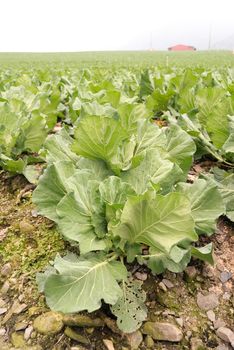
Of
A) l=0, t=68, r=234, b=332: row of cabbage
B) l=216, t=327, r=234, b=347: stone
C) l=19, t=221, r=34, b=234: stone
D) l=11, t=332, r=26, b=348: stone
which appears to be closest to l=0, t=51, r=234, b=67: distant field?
l=0, t=68, r=234, b=332: row of cabbage

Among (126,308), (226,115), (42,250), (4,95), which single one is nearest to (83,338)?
(126,308)

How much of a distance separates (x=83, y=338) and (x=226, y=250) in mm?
889

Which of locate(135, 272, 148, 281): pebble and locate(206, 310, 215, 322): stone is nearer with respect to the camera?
locate(206, 310, 215, 322): stone

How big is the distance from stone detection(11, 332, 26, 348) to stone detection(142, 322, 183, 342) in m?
0.50

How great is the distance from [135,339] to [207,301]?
1.26ft

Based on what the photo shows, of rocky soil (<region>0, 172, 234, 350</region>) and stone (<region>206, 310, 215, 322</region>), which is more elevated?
rocky soil (<region>0, 172, 234, 350</region>)

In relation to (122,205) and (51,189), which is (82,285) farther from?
(51,189)

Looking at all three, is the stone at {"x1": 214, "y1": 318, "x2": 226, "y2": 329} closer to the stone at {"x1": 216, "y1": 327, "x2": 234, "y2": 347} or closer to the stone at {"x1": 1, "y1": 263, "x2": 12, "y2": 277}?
the stone at {"x1": 216, "y1": 327, "x2": 234, "y2": 347}

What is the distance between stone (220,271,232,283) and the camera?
1815mm

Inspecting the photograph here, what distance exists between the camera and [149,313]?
5.35 ft

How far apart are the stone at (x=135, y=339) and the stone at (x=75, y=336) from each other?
0.17 meters

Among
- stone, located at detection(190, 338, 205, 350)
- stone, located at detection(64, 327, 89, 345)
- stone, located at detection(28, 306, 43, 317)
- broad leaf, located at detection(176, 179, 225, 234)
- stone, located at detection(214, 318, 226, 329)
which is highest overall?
broad leaf, located at detection(176, 179, 225, 234)

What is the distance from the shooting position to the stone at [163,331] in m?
1.53

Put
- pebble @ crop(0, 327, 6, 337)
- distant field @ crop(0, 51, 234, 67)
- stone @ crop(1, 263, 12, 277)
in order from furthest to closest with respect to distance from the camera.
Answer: distant field @ crop(0, 51, 234, 67), stone @ crop(1, 263, 12, 277), pebble @ crop(0, 327, 6, 337)
